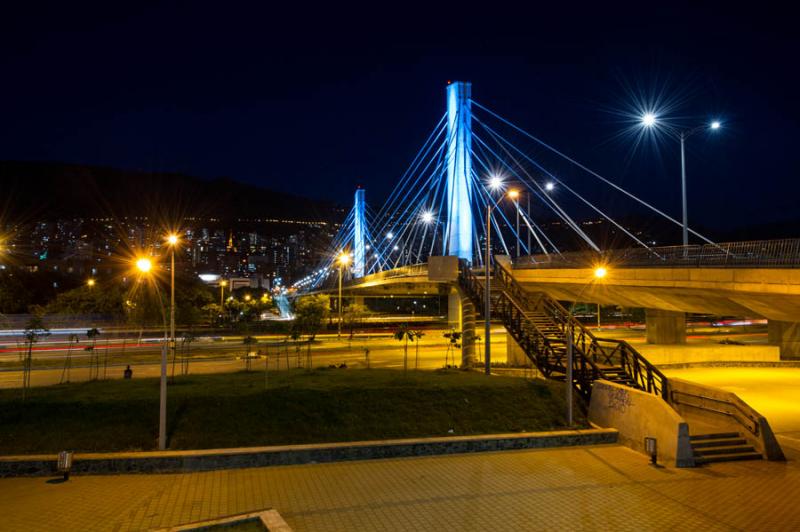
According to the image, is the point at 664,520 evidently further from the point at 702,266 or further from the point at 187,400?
the point at 702,266

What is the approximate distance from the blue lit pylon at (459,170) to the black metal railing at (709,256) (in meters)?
9.75

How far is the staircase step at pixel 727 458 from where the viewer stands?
37.2 feet

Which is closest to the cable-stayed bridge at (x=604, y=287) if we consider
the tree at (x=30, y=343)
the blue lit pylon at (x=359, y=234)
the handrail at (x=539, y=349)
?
the handrail at (x=539, y=349)

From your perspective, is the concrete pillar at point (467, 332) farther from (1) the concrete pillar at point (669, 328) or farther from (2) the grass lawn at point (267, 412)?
(1) the concrete pillar at point (669, 328)

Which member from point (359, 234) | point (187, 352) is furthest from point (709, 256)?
point (359, 234)

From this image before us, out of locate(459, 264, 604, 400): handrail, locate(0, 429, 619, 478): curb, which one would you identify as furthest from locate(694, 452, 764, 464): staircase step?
locate(459, 264, 604, 400): handrail

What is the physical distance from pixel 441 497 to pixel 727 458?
21.0 feet

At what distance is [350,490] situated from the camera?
9305 mm

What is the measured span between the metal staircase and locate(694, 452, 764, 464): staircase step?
3.19m

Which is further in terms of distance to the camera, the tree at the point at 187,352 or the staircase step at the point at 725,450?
the tree at the point at 187,352

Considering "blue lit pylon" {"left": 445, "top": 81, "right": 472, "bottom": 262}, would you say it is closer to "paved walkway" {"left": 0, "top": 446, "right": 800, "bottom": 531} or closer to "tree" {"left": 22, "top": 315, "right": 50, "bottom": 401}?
"tree" {"left": 22, "top": 315, "right": 50, "bottom": 401}

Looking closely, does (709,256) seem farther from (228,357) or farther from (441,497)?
(228,357)

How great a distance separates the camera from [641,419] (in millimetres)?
12102

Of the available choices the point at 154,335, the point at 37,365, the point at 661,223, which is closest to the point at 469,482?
the point at 37,365
